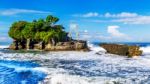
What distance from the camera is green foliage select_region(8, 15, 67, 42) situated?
97062mm

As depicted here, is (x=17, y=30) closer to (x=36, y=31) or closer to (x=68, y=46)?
(x=36, y=31)

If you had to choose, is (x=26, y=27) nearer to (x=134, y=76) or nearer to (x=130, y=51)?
(x=130, y=51)

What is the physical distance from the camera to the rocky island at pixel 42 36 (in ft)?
291

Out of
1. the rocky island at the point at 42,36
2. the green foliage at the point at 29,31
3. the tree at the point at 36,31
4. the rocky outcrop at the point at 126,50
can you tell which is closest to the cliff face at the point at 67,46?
the rocky island at the point at 42,36

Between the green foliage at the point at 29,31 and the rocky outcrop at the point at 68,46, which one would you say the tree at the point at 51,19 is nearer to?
the green foliage at the point at 29,31

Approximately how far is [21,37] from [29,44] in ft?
11.7

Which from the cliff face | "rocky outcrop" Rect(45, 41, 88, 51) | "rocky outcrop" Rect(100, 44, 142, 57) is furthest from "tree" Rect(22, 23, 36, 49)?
"rocky outcrop" Rect(100, 44, 142, 57)

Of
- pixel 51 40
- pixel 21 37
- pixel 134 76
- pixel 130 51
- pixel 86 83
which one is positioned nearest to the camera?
pixel 86 83

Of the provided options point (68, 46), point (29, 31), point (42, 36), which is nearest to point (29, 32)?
point (29, 31)

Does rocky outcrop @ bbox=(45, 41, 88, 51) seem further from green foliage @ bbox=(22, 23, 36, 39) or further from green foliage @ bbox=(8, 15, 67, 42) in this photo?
green foliage @ bbox=(22, 23, 36, 39)

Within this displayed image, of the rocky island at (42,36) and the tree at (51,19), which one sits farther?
the tree at (51,19)

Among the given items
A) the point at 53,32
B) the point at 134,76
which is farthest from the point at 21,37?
the point at 134,76

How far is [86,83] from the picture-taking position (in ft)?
84.1

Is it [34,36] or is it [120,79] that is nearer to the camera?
[120,79]
